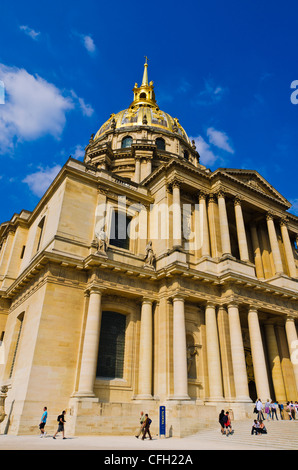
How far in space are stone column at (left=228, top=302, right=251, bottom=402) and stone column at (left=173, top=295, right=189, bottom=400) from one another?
3.44m

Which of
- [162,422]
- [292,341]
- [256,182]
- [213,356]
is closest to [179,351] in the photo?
[213,356]

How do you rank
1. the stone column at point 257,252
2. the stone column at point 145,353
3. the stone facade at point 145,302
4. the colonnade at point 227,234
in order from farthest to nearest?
the stone column at point 257,252
the colonnade at point 227,234
the stone column at point 145,353
the stone facade at point 145,302

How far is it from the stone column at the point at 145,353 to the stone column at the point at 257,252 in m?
11.7

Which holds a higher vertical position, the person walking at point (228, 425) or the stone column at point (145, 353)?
the stone column at point (145, 353)

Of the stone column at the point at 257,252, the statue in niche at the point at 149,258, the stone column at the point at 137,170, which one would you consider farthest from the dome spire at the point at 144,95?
the statue in niche at the point at 149,258

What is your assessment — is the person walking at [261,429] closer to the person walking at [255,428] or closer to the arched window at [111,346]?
the person walking at [255,428]

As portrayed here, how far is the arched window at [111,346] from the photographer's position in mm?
20266

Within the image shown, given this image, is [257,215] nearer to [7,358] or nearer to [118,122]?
[7,358]

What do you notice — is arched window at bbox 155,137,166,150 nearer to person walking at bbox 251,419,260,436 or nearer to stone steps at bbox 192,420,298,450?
stone steps at bbox 192,420,298,450

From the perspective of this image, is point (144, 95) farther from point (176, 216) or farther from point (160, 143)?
point (176, 216)

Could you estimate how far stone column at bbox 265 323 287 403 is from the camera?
81.2ft

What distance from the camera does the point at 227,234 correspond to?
2522 cm

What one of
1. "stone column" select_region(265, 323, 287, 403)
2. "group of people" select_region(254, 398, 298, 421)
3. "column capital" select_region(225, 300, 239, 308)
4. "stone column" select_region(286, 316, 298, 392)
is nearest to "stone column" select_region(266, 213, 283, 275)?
"stone column" select_region(286, 316, 298, 392)

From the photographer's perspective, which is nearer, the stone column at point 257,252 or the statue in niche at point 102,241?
the statue in niche at point 102,241
